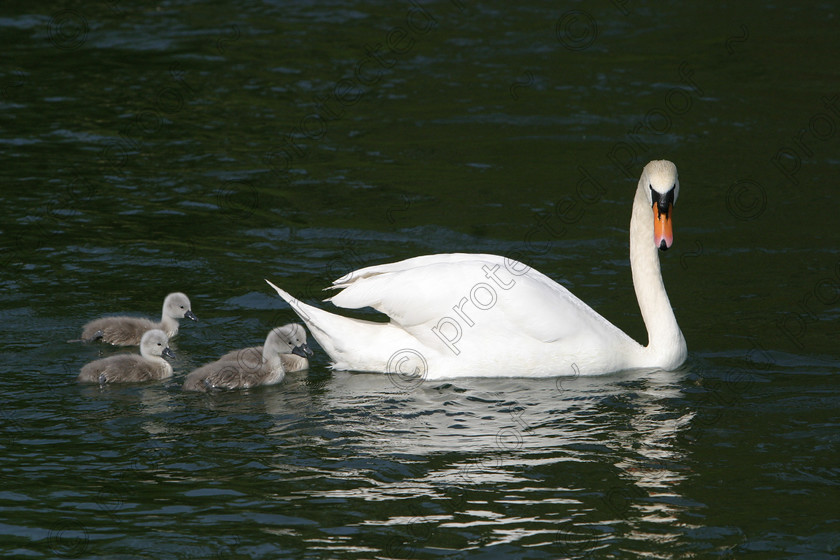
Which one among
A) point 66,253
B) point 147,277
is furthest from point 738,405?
point 66,253

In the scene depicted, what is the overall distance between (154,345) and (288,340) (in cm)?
97

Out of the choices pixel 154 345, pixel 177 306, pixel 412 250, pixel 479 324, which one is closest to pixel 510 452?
pixel 479 324

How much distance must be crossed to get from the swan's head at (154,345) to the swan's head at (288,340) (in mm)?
751

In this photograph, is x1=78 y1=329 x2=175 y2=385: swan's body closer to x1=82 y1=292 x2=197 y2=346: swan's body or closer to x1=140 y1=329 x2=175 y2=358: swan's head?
x1=140 y1=329 x2=175 y2=358: swan's head

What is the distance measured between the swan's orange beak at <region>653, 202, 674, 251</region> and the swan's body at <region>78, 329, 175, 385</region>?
3658 millimetres

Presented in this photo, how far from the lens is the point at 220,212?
42.1 ft

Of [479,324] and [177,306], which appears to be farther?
[177,306]

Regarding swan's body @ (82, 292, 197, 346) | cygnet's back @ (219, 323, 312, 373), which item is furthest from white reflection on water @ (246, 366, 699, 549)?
swan's body @ (82, 292, 197, 346)

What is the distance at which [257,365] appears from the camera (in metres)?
8.93

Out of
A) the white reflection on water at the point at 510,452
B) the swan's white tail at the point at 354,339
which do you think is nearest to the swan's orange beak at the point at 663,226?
the white reflection on water at the point at 510,452

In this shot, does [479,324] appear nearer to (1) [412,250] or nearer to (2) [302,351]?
(2) [302,351]

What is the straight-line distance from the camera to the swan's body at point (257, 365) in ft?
28.7

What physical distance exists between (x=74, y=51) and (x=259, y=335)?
33.3 ft

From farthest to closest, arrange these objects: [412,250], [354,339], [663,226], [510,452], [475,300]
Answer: [412,250] → [354,339] → [663,226] → [475,300] → [510,452]
